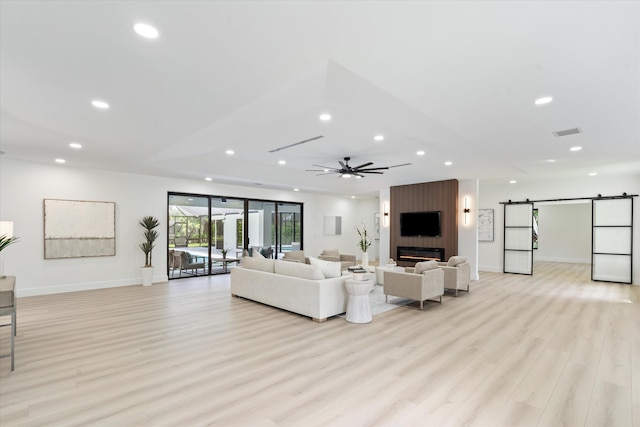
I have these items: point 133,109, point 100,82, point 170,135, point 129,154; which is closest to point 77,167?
point 129,154

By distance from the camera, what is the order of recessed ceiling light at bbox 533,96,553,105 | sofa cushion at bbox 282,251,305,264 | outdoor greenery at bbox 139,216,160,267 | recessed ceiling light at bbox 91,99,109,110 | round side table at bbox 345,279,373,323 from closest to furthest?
recessed ceiling light at bbox 533,96,553,105
recessed ceiling light at bbox 91,99,109,110
round side table at bbox 345,279,373,323
outdoor greenery at bbox 139,216,160,267
sofa cushion at bbox 282,251,305,264

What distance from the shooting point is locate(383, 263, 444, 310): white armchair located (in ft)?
18.5

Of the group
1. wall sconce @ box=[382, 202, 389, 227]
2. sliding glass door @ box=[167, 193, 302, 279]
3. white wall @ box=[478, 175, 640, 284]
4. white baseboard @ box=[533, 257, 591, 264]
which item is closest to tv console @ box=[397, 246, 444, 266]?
wall sconce @ box=[382, 202, 389, 227]

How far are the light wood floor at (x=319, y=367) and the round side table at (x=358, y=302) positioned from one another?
0.16 metres

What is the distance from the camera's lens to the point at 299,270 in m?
5.42

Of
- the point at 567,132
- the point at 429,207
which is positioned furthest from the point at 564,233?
the point at 567,132

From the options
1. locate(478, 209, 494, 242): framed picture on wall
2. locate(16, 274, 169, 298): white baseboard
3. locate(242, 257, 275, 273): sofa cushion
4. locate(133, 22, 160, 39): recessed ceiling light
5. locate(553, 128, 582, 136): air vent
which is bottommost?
locate(16, 274, 169, 298): white baseboard

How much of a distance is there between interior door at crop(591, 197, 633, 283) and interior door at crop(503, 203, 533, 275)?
153 centimetres

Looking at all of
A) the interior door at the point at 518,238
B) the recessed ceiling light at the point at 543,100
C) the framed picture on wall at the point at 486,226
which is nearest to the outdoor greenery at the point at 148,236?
the recessed ceiling light at the point at 543,100

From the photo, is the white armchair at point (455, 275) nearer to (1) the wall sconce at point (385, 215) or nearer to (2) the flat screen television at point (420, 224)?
(2) the flat screen television at point (420, 224)

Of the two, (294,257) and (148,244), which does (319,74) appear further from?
(148,244)

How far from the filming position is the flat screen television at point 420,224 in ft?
31.6

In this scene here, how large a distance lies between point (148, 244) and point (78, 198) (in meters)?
1.83

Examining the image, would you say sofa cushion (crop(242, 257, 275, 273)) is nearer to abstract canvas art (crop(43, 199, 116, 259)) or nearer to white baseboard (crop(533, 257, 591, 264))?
abstract canvas art (crop(43, 199, 116, 259))
